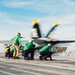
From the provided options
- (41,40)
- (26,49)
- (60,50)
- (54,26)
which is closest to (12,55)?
(26,49)

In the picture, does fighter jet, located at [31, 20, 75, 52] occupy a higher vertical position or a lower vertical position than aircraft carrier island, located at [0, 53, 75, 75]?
higher

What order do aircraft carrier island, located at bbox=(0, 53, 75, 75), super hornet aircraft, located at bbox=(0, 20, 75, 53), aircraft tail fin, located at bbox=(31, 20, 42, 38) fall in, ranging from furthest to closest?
aircraft tail fin, located at bbox=(31, 20, 42, 38), super hornet aircraft, located at bbox=(0, 20, 75, 53), aircraft carrier island, located at bbox=(0, 53, 75, 75)

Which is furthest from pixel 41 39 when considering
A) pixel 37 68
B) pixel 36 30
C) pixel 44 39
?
pixel 37 68

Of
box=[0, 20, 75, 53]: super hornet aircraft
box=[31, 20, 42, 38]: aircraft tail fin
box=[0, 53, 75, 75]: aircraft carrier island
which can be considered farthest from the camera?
box=[31, 20, 42, 38]: aircraft tail fin

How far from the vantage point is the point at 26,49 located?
2200 cm

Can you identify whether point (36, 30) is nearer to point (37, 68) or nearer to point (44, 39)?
point (44, 39)

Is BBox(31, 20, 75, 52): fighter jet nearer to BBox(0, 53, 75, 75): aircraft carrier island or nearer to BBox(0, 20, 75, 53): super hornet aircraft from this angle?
BBox(0, 20, 75, 53): super hornet aircraft

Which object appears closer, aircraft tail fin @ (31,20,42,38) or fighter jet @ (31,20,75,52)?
fighter jet @ (31,20,75,52)

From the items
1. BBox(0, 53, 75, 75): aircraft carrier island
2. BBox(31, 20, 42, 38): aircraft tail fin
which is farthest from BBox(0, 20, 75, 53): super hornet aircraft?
BBox(0, 53, 75, 75): aircraft carrier island

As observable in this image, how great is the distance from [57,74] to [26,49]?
444 inches

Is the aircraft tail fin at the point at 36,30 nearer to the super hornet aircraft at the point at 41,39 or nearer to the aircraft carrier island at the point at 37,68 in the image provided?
the super hornet aircraft at the point at 41,39

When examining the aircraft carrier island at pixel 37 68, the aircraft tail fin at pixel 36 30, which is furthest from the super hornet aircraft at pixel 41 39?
the aircraft carrier island at pixel 37 68

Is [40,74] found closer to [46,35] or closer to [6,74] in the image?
[6,74]

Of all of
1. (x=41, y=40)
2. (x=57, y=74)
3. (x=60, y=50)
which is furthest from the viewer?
(x=60, y=50)
